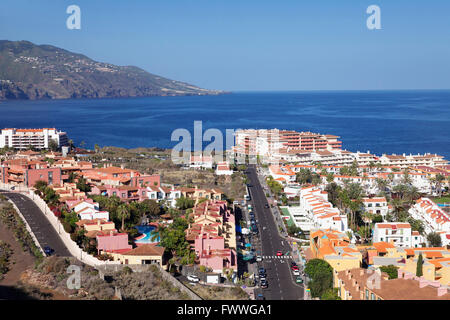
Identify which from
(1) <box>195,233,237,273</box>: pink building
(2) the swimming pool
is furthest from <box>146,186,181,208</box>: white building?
(1) <box>195,233,237,273</box>: pink building

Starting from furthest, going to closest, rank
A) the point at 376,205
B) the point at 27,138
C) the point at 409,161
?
1. the point at 27,138
2. the point at 409,161
3. the point at 376,205

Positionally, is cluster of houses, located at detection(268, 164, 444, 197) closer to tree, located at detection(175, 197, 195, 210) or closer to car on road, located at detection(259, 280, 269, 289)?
tree, located at detection(175, 197, 195, 210)

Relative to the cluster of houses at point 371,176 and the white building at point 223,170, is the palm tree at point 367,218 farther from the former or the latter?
the white building at point 223,170

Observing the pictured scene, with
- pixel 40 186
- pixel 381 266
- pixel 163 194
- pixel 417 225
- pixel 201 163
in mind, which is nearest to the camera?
pixel 381 266

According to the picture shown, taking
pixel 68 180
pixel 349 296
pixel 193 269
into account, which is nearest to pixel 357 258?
pixel 349 296

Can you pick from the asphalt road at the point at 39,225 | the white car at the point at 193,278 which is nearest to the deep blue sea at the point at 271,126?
the asphalt road at the point at 39,225

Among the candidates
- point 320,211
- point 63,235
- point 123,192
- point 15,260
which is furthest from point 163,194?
point 15,260

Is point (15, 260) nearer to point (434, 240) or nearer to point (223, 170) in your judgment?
point (434, 240)
